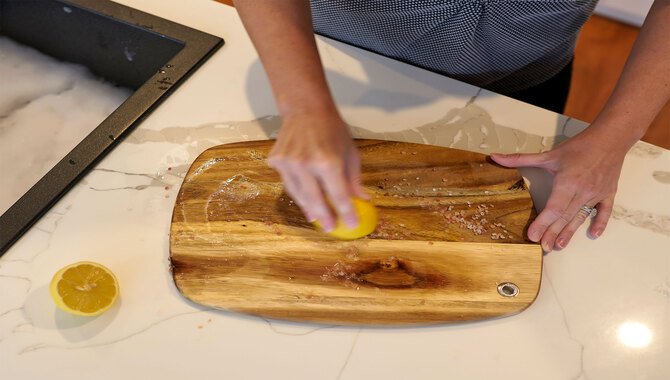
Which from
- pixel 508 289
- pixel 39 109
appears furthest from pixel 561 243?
pixel 39 109

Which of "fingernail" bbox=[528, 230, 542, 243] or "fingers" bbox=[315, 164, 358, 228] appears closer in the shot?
"fingers" bbox=[315, 164, 358, 228]

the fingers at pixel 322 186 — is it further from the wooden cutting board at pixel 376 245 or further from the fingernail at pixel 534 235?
the fingernail at pixel 534 235

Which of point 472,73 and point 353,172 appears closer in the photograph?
point 353,172

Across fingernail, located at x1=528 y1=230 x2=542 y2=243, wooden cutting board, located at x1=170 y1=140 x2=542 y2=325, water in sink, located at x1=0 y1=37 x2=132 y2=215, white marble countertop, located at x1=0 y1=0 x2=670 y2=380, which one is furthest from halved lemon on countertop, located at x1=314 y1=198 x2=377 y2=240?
water in sink, located at x1=0 y1=37 x2=132 y2=215

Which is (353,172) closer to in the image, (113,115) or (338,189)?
(338,189)

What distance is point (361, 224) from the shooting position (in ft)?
2.85

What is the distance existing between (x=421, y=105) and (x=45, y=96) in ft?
Result: 2.70

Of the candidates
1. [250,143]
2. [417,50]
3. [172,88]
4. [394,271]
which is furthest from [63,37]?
[394,271]

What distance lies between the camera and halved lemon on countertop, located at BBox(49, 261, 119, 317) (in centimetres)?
84

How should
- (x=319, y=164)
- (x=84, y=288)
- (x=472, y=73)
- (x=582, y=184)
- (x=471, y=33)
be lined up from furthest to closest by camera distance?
(x=472, y=73)
(x=471, y=33)
(x=582, y=184)
(x=84, y=288)
(x=319, y=164)

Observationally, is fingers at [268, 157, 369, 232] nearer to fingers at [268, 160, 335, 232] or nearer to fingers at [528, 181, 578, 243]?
fingers at [268, 160, 335, 232]

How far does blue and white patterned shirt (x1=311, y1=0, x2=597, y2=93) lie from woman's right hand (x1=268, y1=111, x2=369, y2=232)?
1.27 ft

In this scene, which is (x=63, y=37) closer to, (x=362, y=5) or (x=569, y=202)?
(x=362, y=5)

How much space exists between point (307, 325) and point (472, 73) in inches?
24.9
